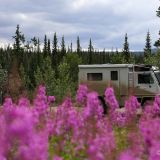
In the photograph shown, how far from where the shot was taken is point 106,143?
13.2 ft

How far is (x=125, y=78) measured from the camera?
89.6 ft

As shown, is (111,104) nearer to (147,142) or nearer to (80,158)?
(80,158)

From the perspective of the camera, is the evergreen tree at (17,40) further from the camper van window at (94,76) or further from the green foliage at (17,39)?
the camper van window at (94,76)

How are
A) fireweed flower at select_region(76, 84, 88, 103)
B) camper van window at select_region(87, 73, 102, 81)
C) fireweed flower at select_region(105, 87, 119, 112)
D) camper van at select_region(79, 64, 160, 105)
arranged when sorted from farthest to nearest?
camper van window at select_region(87, 73, 102, 81) < camper van at select_region(79, 64, 160, 105) < fireweed flower at select_region(76, 84, 88, 103) < fireweed flower at select_region(105, 87, 119, 112)

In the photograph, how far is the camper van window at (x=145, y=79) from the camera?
87.5 feet

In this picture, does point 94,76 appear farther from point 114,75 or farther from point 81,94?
point 81,94

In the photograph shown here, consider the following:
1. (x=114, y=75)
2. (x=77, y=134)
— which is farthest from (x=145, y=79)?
(x=77, y=134)

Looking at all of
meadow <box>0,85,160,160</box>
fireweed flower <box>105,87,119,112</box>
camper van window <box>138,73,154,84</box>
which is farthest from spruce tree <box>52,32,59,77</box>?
meadow <box>0,85,160,160</box>

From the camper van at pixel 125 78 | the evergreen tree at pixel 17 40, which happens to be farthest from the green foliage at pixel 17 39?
the camper van at pixel 125 78

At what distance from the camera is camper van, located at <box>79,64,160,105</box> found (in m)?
26.6

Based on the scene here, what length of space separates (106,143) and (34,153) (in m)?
1.64

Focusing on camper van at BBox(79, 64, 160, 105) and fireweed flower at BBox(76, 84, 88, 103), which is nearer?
fireweed flower at BBox(76, 84, 88, 103)

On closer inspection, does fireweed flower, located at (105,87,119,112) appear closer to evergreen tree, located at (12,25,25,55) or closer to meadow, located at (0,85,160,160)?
meadow, located at (0,85,160,160)

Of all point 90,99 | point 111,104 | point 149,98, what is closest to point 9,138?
point 90,99
